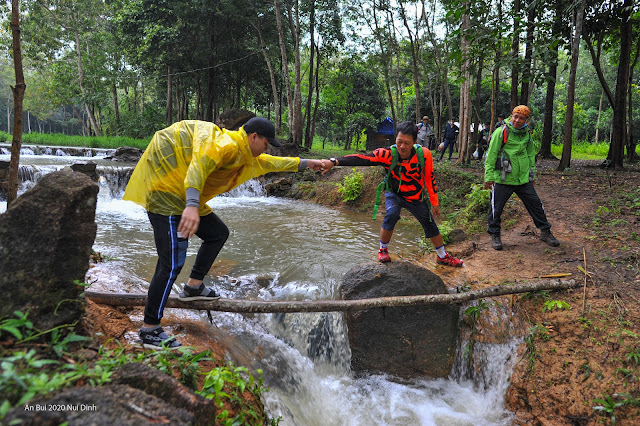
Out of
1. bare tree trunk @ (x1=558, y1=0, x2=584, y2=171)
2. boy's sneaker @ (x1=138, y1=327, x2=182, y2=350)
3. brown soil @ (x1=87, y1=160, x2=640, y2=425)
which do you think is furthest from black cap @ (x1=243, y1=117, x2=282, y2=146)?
bare tree trunk @ (x1=558, y1=0, x2=584, y2=171)

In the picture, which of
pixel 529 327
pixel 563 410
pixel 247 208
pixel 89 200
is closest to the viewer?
pixel 89 200

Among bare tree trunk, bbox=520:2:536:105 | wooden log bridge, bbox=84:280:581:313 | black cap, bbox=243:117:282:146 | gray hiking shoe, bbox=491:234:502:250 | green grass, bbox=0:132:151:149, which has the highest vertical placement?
bare tree trunk, bbox=520:2:536:105

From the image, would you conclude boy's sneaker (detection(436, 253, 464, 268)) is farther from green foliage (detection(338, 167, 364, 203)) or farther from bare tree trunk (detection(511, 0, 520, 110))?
green foliage (detection(338, 167, 364, 203))

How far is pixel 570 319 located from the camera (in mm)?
3814

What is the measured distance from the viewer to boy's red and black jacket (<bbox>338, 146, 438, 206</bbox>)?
464cm

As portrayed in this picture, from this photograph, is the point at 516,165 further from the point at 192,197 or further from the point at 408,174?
the point at 192,197

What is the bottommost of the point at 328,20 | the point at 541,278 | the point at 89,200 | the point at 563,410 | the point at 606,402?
the point at 563,410

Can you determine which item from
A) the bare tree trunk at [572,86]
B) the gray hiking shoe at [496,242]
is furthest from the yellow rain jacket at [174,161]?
the bare tree trunk at [572,86]

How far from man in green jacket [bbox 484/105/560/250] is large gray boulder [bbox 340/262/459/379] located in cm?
247

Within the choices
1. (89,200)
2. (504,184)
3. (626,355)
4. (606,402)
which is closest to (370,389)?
(606,402)

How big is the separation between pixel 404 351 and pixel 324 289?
148cm

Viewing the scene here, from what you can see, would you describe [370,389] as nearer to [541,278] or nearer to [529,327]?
[529,327]

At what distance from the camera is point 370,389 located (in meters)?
3.98

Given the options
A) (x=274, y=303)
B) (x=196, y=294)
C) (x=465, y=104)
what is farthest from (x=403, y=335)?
(x=465, y=104)
